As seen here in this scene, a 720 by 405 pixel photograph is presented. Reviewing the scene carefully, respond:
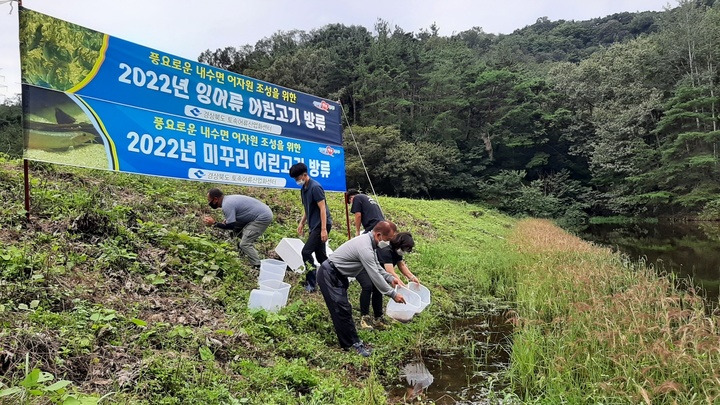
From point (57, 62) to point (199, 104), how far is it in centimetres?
184

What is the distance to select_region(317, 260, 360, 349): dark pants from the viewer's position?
14.9 feet

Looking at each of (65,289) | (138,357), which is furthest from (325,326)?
(65,289)

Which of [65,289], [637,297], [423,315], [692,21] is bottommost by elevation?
[423,315]

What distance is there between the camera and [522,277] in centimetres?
768

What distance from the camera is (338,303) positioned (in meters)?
4.53

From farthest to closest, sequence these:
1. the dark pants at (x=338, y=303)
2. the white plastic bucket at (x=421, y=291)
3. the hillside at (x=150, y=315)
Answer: the white plastic bucket at (x=421, y=291) < the dark pants at (x=338, y=303) < the hillside at (x=150, y=315)

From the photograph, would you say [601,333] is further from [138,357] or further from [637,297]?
[138,357]

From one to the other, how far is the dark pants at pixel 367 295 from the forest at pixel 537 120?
20421 mm

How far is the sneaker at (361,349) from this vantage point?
4555mm

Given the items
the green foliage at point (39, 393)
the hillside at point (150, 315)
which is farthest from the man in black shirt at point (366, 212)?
the green foliage at point (39, 393)

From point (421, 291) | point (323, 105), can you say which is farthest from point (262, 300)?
point (323, 105)

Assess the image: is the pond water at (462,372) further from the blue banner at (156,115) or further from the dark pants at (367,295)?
the blue banner at (156,115)

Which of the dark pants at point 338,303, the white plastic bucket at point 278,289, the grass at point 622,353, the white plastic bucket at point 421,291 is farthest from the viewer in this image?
the white plastic bucket at point 421,291

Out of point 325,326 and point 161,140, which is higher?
point 161,140
